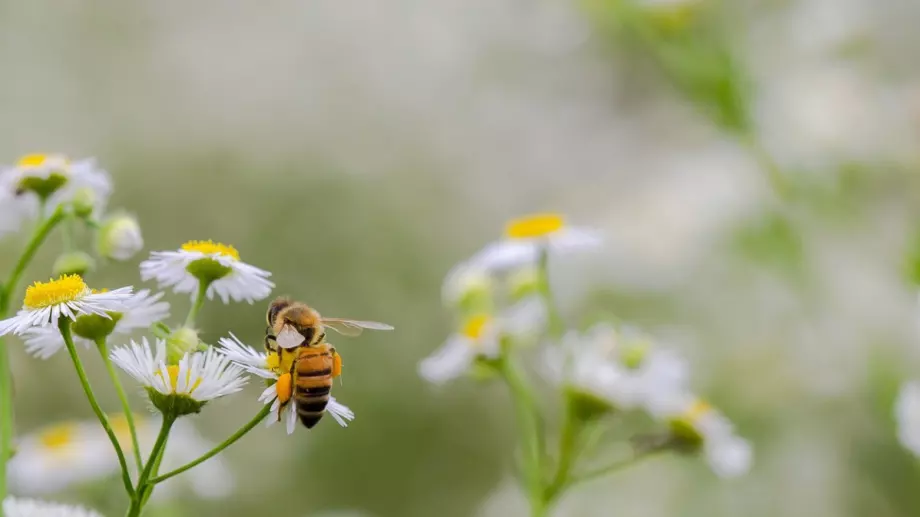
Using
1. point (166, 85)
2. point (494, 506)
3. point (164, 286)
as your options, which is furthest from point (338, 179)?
point (164, 286)

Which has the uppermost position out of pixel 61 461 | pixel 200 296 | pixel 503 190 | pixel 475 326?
pixel 200 296

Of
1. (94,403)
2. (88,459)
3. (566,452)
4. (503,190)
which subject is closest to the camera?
(94,403)

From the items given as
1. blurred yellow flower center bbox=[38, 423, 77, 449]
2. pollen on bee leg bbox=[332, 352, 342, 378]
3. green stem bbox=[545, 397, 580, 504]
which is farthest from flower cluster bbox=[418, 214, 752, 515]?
blurred yellow flower center bbox=[38, 423, 77, 449]

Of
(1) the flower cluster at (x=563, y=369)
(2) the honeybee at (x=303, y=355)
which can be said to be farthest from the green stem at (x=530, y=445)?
(2) the honeybee at (x=303, y=355)

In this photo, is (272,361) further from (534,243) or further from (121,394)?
(534,243)

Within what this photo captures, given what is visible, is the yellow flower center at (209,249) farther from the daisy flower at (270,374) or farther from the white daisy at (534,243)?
the white daisy at (534,243)

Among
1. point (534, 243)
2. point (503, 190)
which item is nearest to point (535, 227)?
point (534, 243)

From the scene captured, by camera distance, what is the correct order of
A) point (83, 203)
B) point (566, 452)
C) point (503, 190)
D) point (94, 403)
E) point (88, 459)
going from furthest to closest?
point (503, 190) → point (88, 459) → point (566, 452) → point (83, 203) → point (94, 403)
